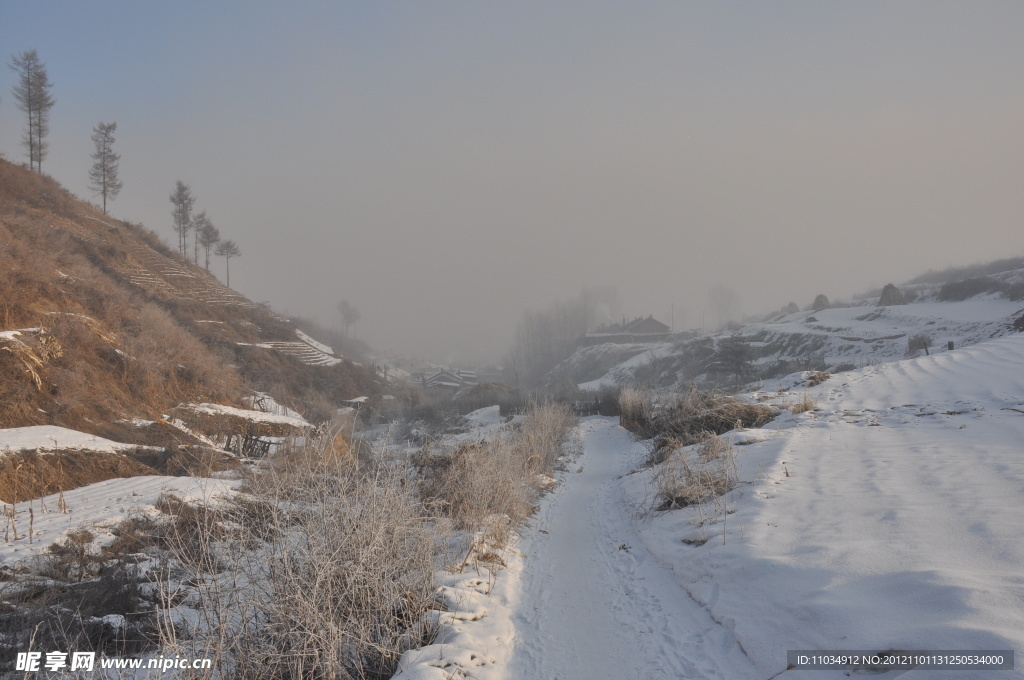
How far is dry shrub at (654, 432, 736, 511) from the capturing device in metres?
7.73

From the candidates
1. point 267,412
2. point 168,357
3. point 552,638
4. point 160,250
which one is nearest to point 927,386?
point 552,638

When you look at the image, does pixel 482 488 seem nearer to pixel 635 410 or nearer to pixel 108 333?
pixel 108 333

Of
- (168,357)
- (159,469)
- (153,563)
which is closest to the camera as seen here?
(153,563)

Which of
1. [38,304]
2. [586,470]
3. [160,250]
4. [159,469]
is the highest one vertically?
[160,250]

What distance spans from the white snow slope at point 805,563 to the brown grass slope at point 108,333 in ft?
37.9

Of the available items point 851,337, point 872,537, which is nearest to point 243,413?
point 872,537

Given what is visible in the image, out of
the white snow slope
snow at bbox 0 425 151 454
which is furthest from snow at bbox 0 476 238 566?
the white snow slope

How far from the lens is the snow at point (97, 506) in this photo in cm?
647

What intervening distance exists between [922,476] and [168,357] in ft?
64.9

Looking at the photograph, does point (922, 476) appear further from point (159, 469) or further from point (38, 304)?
point (38, 304)

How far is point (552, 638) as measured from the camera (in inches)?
189

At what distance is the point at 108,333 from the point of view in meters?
15.6

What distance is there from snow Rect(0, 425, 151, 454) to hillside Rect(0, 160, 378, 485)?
684 mm

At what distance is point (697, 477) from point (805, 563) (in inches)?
130
